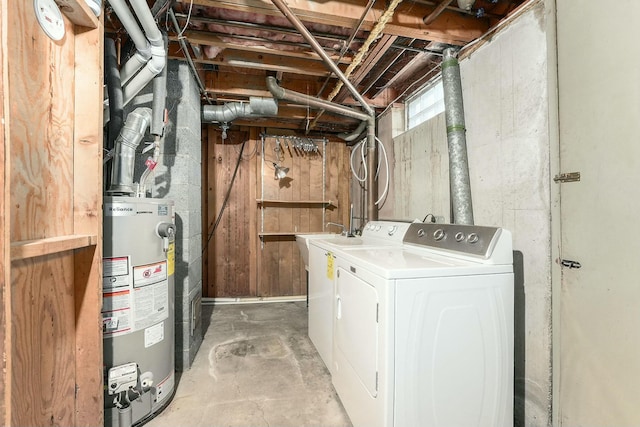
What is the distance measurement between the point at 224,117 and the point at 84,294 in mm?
2231

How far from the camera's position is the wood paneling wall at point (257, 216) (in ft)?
11.9

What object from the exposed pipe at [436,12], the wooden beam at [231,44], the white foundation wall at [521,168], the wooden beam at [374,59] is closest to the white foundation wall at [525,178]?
the white foundation wall at [521,168]

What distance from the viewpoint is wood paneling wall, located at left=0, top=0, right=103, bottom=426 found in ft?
2.77

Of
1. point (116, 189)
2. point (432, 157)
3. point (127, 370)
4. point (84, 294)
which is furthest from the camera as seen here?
point (432, 157)

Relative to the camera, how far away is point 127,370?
4.56 ft

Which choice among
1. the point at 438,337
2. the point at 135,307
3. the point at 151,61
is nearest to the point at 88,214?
Result: the point at 135,307

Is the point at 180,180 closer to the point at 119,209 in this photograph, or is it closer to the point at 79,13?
the point at 119,209

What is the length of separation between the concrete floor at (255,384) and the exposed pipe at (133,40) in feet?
6.33

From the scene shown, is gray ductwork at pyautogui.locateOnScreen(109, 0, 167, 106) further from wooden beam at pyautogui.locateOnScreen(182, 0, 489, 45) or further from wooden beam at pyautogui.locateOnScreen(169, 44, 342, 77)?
wooden beam at pyautogui.locateOnScreen(169, 44, 342, 77)

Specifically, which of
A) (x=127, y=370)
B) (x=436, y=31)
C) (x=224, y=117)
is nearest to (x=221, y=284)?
(x=224, y=117)

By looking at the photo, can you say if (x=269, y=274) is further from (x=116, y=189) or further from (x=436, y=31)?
(x=436, y=31)

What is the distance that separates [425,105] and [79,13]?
7.75 feet

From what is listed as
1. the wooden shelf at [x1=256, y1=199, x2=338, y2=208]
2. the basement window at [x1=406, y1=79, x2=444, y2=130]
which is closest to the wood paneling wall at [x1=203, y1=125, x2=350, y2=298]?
the wooden shelf at [x1=256, y1=199, x2=338, y2=208]

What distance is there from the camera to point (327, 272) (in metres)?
1.87
